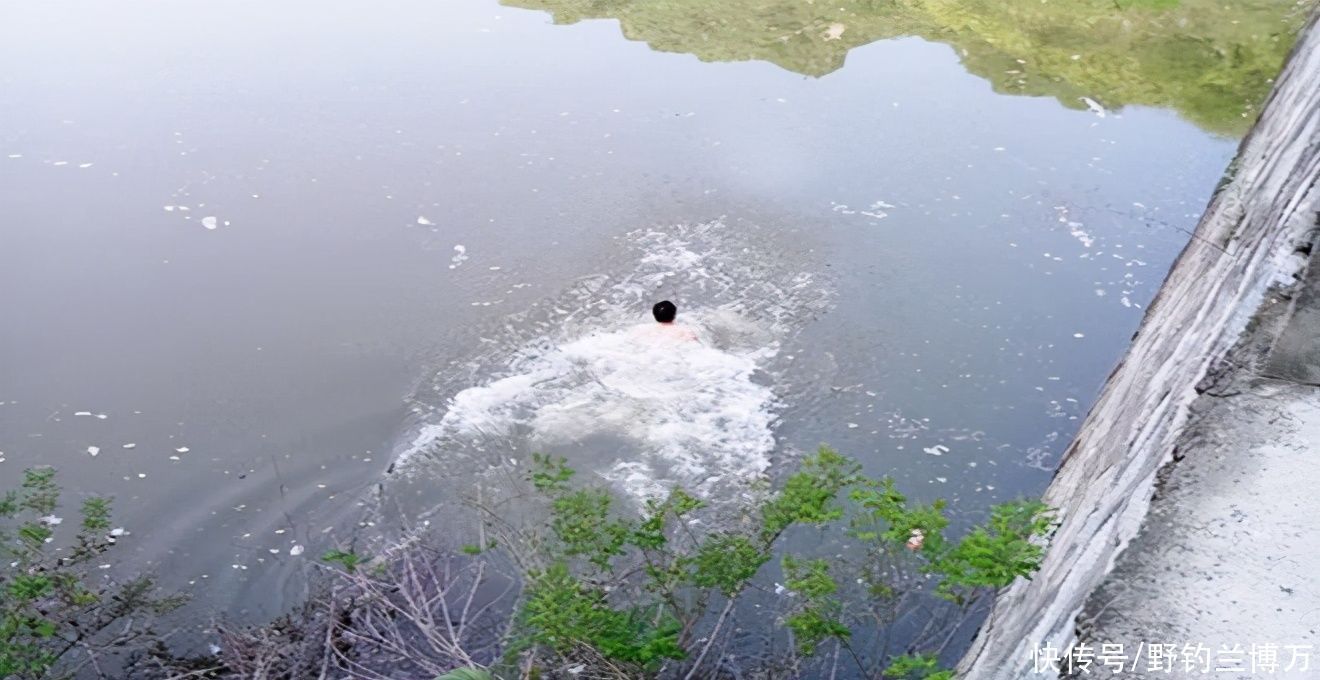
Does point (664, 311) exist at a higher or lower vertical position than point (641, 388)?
higher

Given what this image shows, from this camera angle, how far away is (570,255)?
746 cm

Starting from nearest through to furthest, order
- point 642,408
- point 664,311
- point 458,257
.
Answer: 1. point 642,408
2. point 664,311
3. point 458,257

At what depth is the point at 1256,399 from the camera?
3.17m

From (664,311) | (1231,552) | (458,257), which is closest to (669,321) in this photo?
(664,311)

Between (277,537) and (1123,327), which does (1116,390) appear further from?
(277,537)

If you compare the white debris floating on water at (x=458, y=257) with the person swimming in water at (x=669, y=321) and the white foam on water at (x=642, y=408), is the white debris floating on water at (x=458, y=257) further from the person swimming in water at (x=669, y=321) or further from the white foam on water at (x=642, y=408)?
the person swimming in water at (x=669, y=321)

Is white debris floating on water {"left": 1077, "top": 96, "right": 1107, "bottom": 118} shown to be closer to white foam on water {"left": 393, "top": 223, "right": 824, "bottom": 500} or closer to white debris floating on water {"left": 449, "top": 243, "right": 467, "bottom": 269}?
white foam on water {"left": 393, "top": 223, "right": 824, "bottom": 500}

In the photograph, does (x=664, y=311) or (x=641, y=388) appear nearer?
(x=641, y=388)

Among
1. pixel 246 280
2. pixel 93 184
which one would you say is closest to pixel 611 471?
pixel 246 280

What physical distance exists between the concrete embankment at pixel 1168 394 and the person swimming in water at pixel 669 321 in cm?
215

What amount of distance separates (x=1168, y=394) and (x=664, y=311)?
3342mm

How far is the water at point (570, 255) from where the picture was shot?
5922 mm

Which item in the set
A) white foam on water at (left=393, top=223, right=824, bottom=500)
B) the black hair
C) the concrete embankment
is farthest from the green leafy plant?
the concrete embankment

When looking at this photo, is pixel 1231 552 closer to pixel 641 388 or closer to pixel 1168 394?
pixel 1168 394
